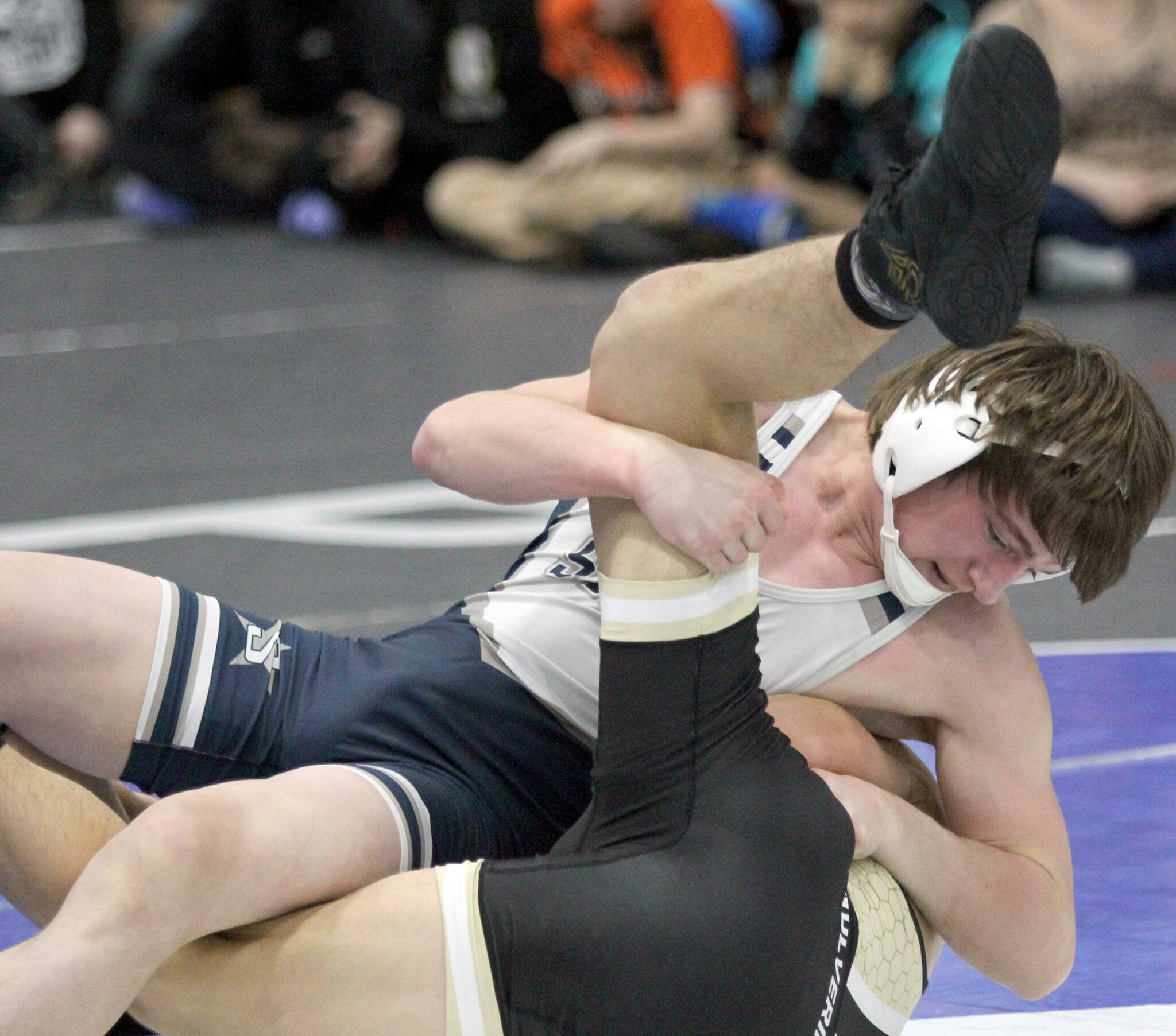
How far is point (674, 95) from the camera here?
7.10 metres

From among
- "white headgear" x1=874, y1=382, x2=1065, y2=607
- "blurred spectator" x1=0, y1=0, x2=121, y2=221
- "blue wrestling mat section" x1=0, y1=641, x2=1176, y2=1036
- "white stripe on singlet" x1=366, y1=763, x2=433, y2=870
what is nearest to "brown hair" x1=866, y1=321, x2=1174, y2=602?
"white headgear" x1=874, y1=382, x2=1065, y2=607

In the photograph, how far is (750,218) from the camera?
6.75 m

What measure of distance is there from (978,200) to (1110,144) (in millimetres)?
5010

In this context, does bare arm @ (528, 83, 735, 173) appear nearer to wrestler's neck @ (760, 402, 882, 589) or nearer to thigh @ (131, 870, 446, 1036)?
wrestler's neck @ (760, 402, 882, 589)

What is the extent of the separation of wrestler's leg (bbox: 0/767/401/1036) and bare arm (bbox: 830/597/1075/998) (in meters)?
0.64

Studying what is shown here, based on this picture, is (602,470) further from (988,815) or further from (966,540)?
(988,815)

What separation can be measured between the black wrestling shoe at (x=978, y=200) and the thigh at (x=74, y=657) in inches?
39.5

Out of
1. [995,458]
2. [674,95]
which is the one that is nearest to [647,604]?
[995,458]

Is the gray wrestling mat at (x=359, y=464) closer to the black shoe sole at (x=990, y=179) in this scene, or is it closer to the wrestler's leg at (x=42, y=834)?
the wrestler's leg at (x=42, y=834)

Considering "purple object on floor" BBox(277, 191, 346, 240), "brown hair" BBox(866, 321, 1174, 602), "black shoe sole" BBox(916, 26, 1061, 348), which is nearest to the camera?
"black shoe sole" BBox(916, 26, 1061, 348)

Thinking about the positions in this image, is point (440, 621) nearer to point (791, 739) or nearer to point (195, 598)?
point (195, 598)

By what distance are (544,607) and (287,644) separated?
350 mm

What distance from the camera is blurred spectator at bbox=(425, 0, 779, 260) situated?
691 centimetres

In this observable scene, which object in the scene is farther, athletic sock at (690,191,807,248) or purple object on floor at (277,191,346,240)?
purple object on floor at (277,191,346,240)
